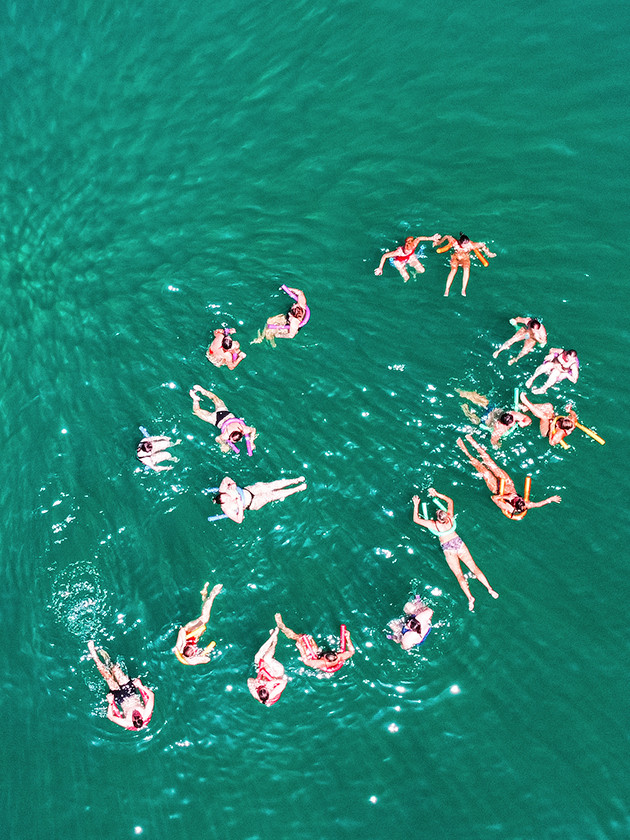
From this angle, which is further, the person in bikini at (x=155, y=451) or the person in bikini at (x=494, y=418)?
the person in bikini at (x=155, y=451)

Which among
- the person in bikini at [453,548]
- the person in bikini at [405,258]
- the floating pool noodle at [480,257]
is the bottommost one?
the person in bikini at [453,548]

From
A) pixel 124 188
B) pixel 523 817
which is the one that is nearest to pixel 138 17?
pixel 124 188

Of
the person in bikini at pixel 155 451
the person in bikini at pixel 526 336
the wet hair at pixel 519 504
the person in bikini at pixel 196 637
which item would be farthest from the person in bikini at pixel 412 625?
the person in bikini at pixel 155 451

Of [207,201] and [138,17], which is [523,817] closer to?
[207,201]

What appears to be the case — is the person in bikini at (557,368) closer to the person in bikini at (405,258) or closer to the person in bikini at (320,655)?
the person in bikini at (405,258)

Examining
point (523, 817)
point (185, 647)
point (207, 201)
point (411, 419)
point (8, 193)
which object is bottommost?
point (523, 817)

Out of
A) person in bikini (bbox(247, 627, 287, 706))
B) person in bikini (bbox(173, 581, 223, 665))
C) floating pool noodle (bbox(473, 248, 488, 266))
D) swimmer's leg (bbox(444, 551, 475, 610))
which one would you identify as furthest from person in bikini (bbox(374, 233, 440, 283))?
person in bikini (bbox(247, 627, 287, 706))

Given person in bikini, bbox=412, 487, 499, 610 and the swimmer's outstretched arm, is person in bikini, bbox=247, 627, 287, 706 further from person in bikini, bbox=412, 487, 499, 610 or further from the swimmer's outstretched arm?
the swimmer's outstretched arm
